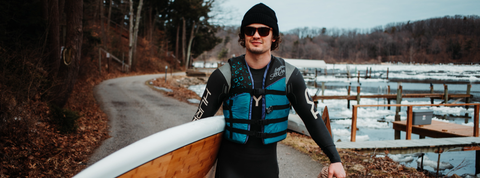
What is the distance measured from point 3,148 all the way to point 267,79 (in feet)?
16.3

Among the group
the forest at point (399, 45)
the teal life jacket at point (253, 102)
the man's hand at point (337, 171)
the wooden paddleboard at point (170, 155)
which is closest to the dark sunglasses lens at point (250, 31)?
the teal life jacket at point (253, 102)

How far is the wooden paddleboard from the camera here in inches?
52.7

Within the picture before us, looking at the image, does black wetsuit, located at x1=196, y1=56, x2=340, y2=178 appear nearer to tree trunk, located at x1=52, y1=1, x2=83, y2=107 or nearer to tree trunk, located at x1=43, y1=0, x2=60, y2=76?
tree trunk, located at x1=52, y1=1, x2=83, y2=107

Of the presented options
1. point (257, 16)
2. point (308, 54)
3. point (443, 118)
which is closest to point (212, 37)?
point (443, 118)

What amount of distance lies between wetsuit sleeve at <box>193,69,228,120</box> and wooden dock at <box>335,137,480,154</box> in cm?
536

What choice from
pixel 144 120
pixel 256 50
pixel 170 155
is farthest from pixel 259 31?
pixel 144 120

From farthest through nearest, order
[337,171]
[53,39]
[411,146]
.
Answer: [53,39], [411,146], [337,171]

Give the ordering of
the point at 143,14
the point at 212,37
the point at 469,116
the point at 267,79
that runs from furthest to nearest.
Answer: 1. the point at 212,37
2. the point at 143,14
3. the point at 469,116
4. the point at 267,79

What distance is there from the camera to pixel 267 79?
160 centimetres

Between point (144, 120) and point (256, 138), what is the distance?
753cm

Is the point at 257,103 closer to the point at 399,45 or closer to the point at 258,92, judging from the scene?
the point at 258,92

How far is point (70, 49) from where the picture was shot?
712cm

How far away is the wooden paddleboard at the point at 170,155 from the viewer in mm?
1339

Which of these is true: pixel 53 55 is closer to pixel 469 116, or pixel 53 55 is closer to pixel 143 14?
pixel 469 116
